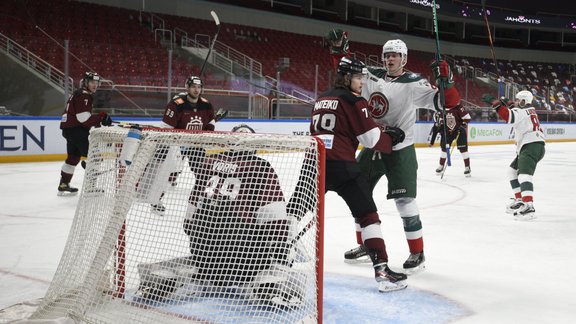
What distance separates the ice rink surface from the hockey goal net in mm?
364

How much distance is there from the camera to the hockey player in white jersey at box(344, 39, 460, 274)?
3586 millimetres

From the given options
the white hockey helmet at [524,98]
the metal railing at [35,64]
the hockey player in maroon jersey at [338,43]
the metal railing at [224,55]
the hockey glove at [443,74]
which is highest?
the metal railing at [224,55]

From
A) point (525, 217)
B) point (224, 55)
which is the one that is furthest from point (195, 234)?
point (224, 55)

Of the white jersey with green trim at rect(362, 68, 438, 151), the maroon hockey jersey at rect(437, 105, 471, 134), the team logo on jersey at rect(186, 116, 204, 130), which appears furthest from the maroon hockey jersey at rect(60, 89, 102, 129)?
the maroon hockey jersey at rect(437, 105, 471, 134)

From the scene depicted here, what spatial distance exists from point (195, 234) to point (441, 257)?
196 centimetres

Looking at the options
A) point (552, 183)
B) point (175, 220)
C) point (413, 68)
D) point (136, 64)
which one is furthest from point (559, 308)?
point (413, 68)

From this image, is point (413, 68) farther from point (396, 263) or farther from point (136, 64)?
point (396, 263)

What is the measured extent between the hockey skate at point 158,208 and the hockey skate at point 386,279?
46.0 inches

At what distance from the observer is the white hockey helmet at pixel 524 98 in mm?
5591

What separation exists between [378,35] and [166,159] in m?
22.7

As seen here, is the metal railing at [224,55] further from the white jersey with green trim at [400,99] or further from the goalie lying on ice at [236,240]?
the goalie lying on ice at [236,240]

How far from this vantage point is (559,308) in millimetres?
2945

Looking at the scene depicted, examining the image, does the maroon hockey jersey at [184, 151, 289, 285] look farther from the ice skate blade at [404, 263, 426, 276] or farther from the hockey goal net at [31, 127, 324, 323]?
the ice skate blade at [404, 263, 426, 276]

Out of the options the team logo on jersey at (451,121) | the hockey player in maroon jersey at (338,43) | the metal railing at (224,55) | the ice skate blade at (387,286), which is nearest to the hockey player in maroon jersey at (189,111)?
the hockey player in maroon jersey at (338,43)
